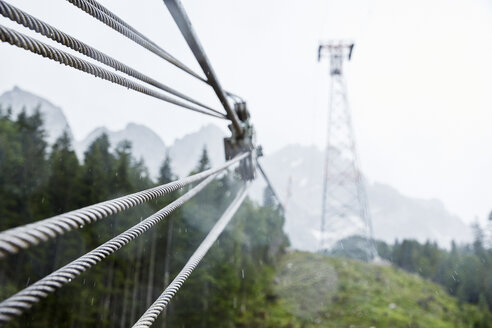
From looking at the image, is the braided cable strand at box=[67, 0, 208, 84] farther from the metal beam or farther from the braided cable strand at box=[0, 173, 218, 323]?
the braided cable strand at box=[0, 173, 218, 323]

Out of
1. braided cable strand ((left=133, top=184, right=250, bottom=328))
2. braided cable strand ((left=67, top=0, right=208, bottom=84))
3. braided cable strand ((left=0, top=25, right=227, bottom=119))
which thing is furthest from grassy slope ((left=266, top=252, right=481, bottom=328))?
braided cable strand ((left=0, top=25, right=227, bottom=119))

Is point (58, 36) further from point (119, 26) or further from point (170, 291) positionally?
point (170, 291)

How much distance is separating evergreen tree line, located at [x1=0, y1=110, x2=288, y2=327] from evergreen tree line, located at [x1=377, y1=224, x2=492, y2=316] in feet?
70.6

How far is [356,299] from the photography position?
86.9 feet

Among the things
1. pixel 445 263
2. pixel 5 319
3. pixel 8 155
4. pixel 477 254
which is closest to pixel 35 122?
pixel 8 155

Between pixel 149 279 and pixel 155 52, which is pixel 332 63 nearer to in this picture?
pixel 149 279

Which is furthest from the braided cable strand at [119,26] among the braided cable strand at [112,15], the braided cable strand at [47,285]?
the braided cable strand at [47,285]

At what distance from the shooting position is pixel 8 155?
1880 cm

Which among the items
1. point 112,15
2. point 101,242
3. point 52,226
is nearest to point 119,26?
point 112,15

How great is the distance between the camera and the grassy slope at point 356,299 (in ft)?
77.4

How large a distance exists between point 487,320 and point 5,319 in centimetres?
3239

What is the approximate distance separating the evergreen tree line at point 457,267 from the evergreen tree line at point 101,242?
21.5 metres

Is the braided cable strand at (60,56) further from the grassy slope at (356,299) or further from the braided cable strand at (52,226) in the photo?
the grassy slope at (356,299)

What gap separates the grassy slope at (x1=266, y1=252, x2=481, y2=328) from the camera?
77.4 ft
